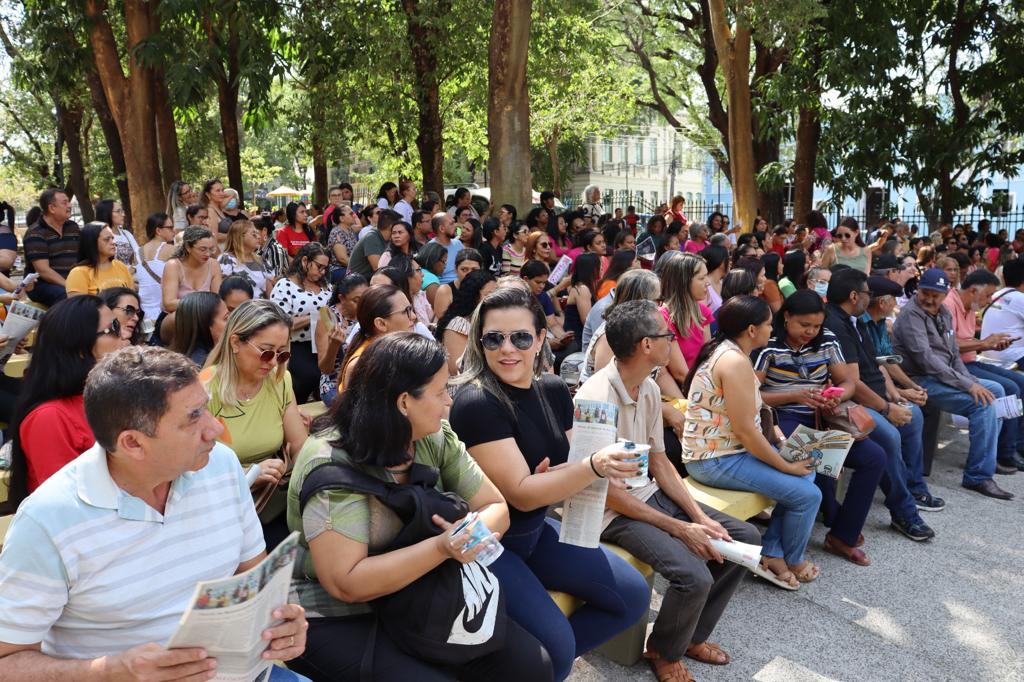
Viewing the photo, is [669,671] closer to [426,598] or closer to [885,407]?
[426,598]

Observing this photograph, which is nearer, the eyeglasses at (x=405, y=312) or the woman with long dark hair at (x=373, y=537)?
the woman with long dark hair at (x=373, y=537)

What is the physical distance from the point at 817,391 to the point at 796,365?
20cm

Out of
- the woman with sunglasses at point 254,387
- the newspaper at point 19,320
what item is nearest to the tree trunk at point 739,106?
the woman with sunglasses at point 254,387

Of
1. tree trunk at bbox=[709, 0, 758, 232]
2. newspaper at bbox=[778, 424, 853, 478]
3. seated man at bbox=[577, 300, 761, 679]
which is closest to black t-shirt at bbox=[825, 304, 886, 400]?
newspaper at bbox=[778, 424, 853, 478]

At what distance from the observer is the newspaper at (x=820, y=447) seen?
439 cm

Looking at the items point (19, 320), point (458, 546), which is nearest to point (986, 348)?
point (458, 546)

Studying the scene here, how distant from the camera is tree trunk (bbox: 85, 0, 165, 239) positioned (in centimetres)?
1155

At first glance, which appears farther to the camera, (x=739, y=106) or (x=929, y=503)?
(x=739, y=106)

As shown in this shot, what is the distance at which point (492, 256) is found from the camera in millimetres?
10086

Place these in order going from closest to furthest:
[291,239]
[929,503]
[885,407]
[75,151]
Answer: [885,407]
[929,503]
[291,239]
[75,151]

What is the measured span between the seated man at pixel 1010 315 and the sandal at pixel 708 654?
472 cm

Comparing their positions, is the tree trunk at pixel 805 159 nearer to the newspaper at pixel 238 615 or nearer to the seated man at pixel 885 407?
the seated man at pixel 885 407

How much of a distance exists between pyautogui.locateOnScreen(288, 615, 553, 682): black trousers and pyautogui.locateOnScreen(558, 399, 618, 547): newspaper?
50 cm

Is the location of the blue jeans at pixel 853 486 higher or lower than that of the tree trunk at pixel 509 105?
lower
